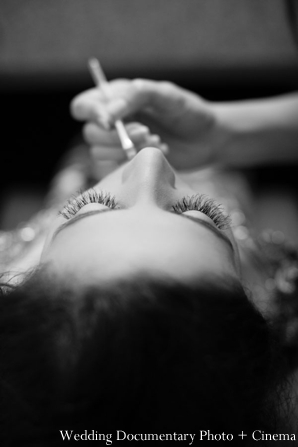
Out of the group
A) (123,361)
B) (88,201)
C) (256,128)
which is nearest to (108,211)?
(88,201)

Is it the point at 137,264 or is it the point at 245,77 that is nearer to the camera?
the point at 137,264

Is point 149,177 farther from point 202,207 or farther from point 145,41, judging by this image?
point 145,41

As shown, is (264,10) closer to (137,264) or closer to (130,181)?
(130,181)

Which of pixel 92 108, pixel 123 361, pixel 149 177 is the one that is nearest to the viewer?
pixel 123 361

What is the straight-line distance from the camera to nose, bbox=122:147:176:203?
1.63ft

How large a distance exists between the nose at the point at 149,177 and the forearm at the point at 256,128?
1.26 ft

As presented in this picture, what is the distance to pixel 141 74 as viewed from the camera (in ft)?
4.21

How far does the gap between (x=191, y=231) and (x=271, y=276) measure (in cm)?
43

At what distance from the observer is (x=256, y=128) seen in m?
0.92

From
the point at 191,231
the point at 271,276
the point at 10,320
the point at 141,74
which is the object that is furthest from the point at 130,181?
the point at 141,74

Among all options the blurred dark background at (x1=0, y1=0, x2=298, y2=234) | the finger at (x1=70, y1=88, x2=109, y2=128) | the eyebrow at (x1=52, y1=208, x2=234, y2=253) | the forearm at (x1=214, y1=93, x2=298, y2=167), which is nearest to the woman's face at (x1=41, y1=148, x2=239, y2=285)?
the eyebrow at (x1=52, y1=208, x2=234, y2=253)

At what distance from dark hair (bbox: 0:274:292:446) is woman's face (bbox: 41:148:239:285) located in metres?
0.02

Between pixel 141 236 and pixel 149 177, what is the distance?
92mm

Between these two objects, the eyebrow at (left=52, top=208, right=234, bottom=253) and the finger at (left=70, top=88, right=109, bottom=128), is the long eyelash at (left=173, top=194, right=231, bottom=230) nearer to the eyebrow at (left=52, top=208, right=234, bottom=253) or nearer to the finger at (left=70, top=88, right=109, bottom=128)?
the eyebrow at (left=52, top=208, right=234, bottom=253)
